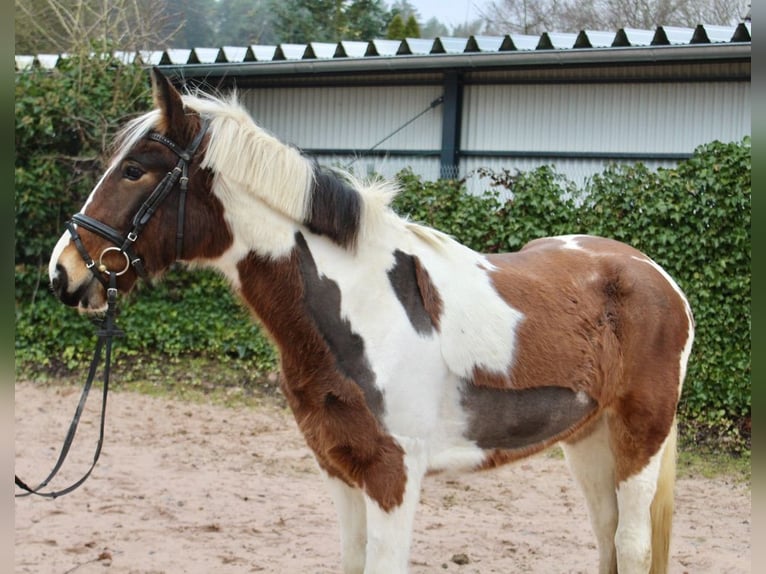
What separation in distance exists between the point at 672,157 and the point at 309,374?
6.76 m

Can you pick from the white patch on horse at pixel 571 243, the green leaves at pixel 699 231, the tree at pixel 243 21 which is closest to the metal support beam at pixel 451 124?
the green leaves at pixel 699 231

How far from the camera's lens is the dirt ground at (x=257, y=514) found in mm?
4320

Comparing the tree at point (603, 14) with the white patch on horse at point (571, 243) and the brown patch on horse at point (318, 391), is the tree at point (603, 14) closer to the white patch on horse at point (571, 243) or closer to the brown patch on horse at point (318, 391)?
the white patch on horse at point (571, 243)

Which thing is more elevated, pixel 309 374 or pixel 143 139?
pixel 143 139

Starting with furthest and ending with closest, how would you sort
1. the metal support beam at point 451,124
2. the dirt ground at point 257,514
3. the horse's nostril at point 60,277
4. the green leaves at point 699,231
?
the metal support beam at point 451,124, the green leaves at point 699,231, the dirt ground at point 257,514, the horse's nostril at point 60,277

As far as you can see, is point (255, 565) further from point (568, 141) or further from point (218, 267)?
point (568, 141)

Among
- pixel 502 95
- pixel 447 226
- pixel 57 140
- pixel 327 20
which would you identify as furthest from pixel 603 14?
pixel 57 140

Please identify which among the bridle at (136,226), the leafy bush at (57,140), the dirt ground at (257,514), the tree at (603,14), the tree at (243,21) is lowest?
the dirt ground at (257,514)

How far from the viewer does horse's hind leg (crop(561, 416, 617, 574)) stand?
359 centimetres

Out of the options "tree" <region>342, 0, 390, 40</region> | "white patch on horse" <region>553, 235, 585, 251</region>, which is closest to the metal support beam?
"white patch on horse" <region>553, 235, 585, 251</region>

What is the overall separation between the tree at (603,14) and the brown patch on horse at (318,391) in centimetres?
1576

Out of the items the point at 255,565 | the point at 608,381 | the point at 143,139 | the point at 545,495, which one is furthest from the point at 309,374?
the point at 545,495

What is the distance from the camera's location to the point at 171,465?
6.09 meters

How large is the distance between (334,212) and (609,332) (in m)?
1.31
